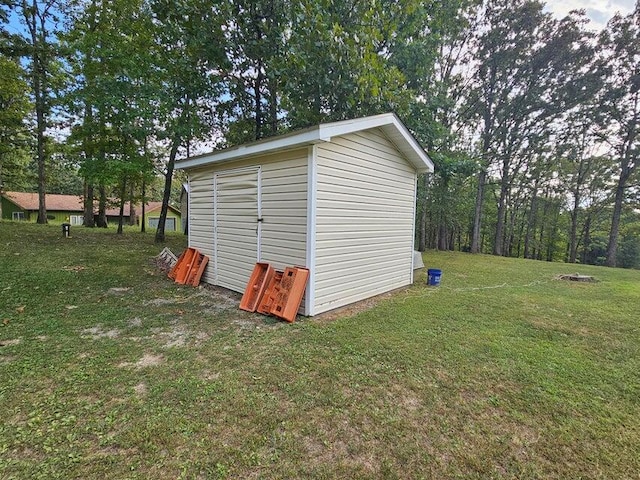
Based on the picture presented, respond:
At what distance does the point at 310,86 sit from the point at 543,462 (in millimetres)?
7305

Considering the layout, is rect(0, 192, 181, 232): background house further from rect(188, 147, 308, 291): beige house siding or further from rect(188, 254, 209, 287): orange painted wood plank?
rect(188, 147, 308, 291): beige house siding

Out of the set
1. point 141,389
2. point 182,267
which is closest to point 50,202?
point 182,267

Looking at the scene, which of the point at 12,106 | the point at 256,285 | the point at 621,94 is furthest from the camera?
the point at 621,94

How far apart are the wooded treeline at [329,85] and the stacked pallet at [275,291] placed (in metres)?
4.51

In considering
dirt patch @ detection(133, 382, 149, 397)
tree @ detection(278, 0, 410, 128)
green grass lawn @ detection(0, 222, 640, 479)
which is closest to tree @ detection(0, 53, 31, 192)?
green grass lawn @ detection(0, 222, 640, 479)

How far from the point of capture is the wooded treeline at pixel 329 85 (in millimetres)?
6578

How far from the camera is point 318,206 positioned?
13.3 feet

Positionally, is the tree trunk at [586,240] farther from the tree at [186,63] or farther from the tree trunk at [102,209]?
the tree trunk at [102,209]

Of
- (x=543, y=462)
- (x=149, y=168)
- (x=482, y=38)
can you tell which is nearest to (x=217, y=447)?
(x=543, y=462)

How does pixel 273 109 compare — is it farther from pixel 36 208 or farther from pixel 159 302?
pixel 36 208

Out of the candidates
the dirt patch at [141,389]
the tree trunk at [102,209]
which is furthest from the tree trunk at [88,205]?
the dirt patch at [141,389]

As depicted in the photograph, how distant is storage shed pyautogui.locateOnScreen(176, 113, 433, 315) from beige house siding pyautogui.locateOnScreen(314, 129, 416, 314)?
0.02 meters

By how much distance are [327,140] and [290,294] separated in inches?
82.3

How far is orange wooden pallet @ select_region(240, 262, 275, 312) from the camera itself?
4.34 m
